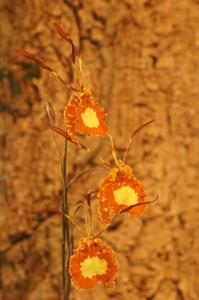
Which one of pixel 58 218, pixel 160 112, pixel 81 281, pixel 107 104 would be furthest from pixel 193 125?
pixel 81 281

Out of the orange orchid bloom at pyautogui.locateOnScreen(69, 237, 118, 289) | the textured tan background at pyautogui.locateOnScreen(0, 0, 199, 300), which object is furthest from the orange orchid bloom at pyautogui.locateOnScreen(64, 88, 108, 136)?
the textured tan background at pyautogui.locateOnScreen(0, 0, 199, 300)

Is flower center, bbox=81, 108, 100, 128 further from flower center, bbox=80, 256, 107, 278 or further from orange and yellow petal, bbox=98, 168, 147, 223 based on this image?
flower center, bbox=80, 256, 107, 278

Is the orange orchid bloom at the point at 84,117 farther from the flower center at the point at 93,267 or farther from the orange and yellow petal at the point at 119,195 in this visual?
the flower center at the point at 93,267

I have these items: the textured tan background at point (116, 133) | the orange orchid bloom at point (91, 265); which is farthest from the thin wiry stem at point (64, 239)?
the textured tan background at point (116, 133)

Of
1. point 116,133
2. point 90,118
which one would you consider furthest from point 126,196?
point 116,133

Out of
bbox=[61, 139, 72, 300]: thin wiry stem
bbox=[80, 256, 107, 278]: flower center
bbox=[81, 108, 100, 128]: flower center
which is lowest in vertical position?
bbox=[80, 256, 107, 278]: flower center

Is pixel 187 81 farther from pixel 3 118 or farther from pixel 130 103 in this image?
pixel 3 118

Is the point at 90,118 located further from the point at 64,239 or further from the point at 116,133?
the point at 116,133
